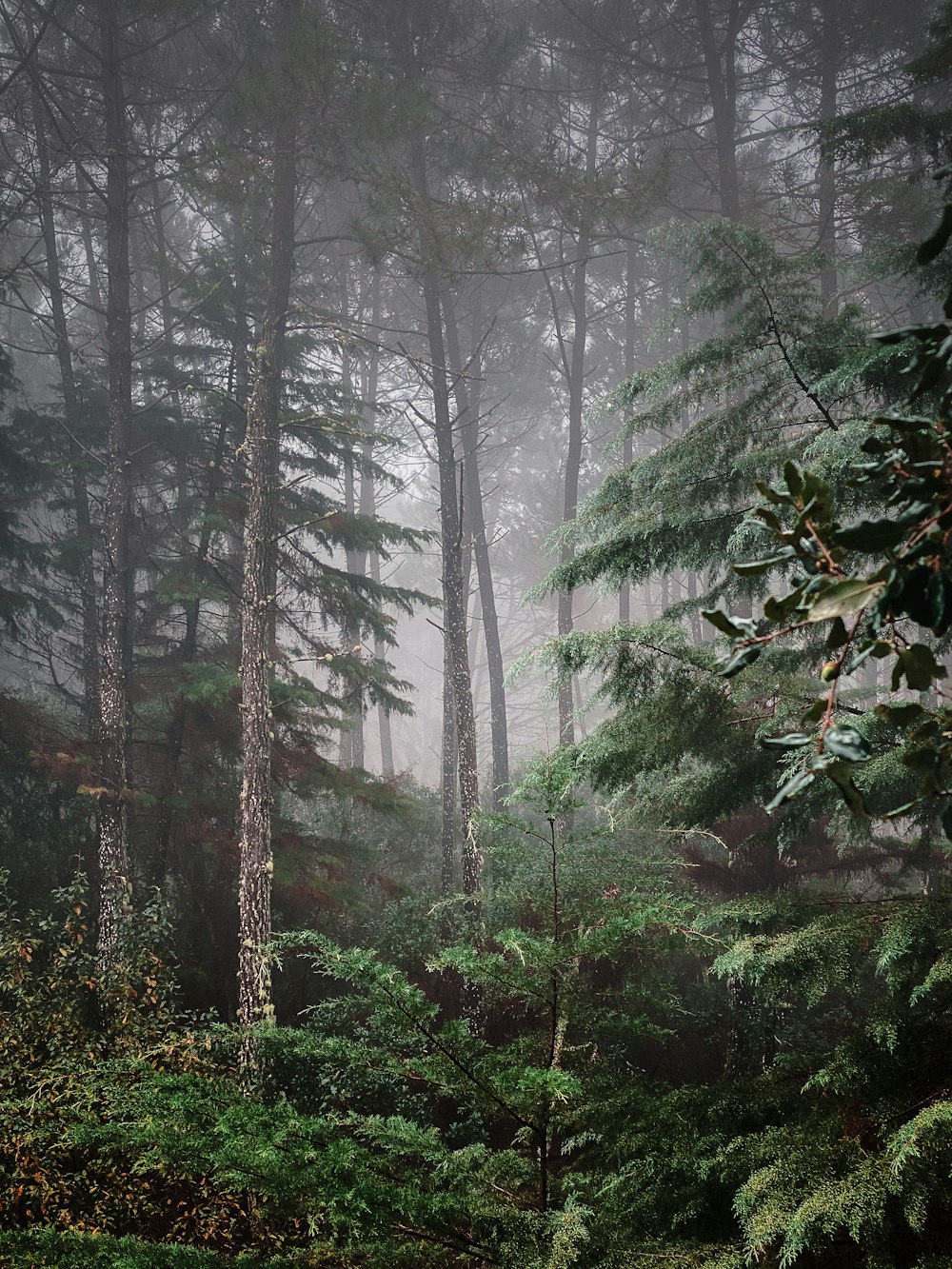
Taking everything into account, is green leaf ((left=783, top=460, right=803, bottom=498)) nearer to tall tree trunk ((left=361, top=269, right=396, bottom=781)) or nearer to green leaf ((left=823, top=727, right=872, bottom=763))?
green leaf ((left=823, top=727, right=872, bottom=763))

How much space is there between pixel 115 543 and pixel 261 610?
2410 mm

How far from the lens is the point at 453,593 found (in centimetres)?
970

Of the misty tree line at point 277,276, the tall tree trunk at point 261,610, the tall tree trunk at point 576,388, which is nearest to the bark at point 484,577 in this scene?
the misty tree line at point 277,276

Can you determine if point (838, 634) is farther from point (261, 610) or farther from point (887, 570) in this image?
point (261, 610)

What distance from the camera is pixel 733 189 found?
10.3 meters

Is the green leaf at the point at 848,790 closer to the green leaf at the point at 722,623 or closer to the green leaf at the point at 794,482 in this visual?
the green leaf at the point at 722,623

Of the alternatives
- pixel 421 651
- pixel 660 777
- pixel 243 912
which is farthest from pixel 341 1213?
pixel 421 651

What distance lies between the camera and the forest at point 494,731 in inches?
83.4

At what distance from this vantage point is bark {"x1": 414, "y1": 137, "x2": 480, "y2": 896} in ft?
28.6

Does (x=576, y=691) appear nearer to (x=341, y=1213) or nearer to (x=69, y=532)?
(x=69, y=532)

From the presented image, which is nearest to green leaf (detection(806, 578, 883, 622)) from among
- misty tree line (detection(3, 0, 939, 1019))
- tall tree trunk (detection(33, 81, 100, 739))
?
misty tree line (detection(3, 0, 939, 1019))

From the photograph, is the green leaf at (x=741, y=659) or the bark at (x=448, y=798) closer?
the green leaf at (x=741, y=659)

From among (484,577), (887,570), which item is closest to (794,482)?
(887,570)

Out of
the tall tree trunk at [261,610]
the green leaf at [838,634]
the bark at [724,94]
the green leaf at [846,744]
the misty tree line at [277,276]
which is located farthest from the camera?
the bark at [724,94]
